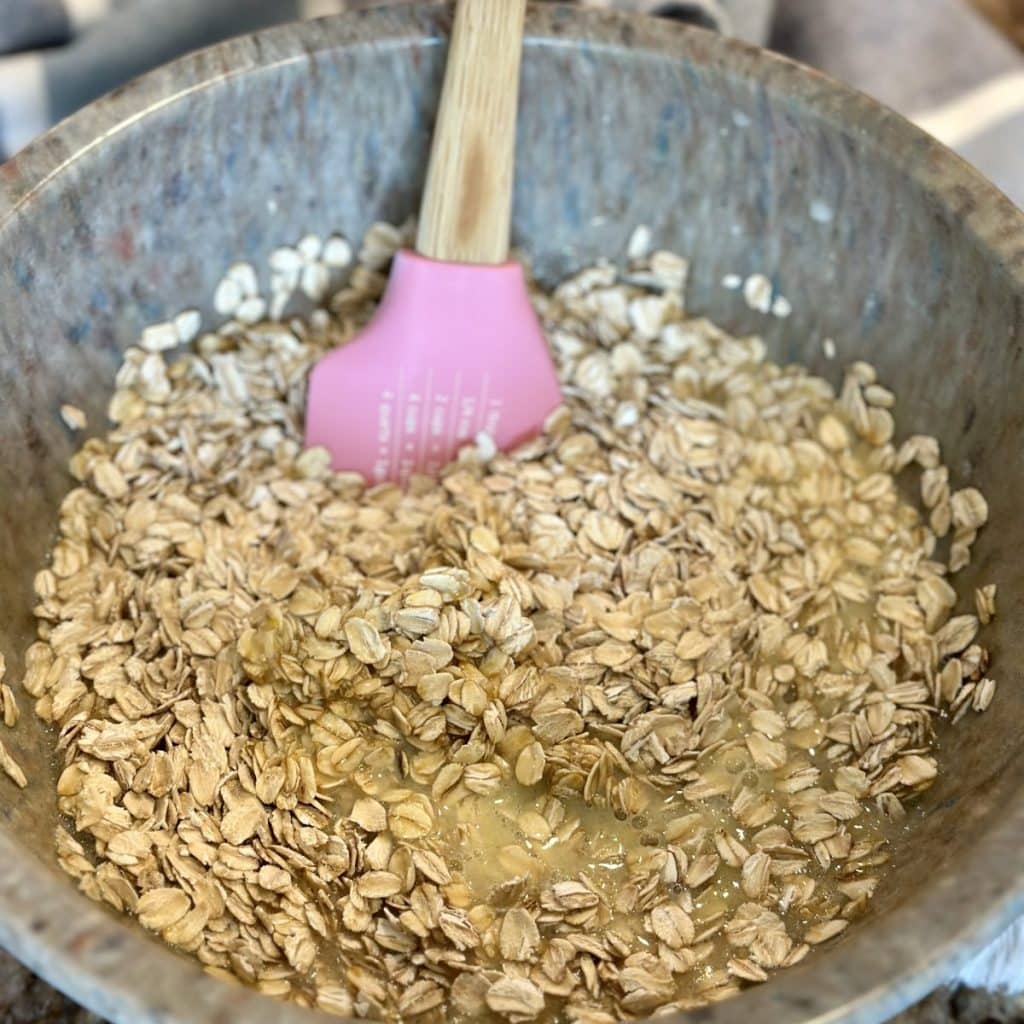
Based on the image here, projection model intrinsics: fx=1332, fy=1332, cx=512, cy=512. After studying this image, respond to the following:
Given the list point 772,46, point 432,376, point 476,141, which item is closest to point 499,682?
point 432,376

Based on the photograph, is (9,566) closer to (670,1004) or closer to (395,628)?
(395,628)

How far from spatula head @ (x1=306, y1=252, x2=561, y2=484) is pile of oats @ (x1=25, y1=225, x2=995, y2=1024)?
0.11 feet

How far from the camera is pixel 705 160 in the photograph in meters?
1.07

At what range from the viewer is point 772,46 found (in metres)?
1.47

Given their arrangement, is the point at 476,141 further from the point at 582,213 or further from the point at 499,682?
the point at 499,682

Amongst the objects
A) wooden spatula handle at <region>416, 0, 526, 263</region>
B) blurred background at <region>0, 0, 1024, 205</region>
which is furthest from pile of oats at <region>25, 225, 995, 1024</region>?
blurred background at <region>0, 0, 1024, 205</region>

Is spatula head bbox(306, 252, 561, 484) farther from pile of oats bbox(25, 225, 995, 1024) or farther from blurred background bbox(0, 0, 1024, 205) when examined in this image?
blurred background bbox(0, 0, 1024, 205)

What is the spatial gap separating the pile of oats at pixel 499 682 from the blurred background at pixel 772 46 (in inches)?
10.1

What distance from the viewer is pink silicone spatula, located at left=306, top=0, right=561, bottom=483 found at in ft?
3.20

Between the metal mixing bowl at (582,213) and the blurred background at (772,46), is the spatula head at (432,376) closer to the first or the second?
the metal mixing bowl at (582,213)

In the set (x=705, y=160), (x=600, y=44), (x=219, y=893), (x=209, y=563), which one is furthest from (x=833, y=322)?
(x=219, y=893)

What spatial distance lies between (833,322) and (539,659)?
15.4 inches

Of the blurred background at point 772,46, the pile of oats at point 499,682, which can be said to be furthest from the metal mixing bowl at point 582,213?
the blurred background at point 772,46

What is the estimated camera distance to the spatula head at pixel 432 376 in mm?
1028
